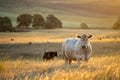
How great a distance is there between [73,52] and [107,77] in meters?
8.61

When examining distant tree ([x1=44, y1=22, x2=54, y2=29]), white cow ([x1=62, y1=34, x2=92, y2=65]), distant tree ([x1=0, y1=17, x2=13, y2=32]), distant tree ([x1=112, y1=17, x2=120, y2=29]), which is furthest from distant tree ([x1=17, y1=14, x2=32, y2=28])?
white cow ([x1=62, y1=34, x2=92, y2=65])

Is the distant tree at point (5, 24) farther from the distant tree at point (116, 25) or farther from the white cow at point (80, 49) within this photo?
the white cow at point (80, 49)

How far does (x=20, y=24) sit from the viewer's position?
69688mm

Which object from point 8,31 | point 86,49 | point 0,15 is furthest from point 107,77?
point 0,15

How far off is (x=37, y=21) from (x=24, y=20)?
130 inches

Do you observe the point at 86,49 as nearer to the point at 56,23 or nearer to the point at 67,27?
the point at 67,27

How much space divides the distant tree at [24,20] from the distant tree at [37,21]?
119 cm

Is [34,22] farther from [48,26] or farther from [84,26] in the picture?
[84,26]

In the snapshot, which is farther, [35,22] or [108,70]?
[35,22]

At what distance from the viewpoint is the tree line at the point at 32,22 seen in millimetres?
64875

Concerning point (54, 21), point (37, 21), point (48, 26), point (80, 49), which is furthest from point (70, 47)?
point (54, 21)

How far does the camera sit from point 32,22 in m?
76.2

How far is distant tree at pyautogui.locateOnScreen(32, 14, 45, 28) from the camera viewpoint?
76850 mm

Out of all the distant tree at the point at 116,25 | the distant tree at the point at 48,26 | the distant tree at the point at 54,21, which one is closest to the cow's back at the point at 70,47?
the distant tree at the point at 48,26
